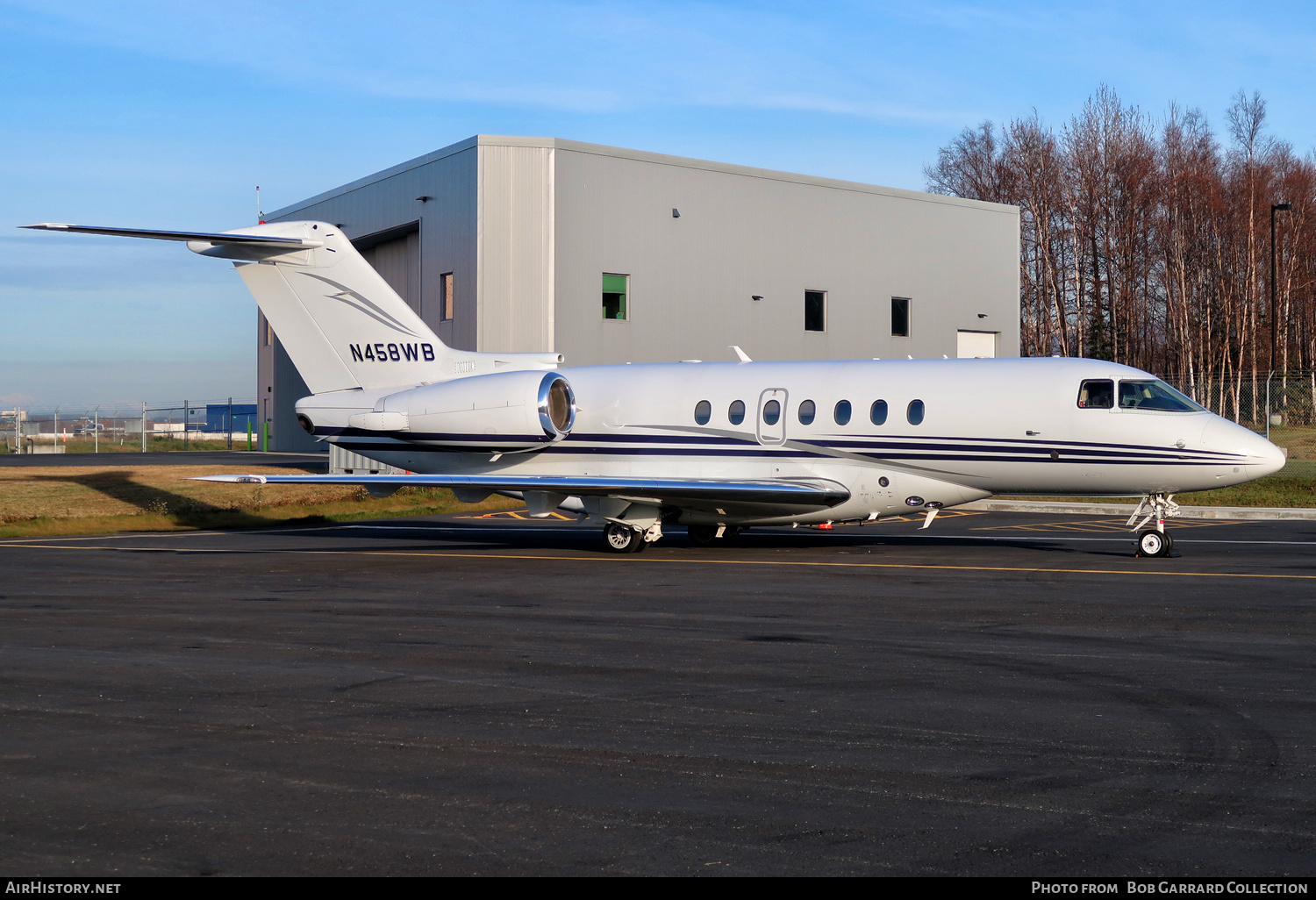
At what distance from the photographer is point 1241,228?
207 ft

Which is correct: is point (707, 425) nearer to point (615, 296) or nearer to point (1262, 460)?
point (1262, 460)

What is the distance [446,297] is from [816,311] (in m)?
11.8

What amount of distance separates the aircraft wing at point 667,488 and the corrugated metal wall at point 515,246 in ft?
46.3

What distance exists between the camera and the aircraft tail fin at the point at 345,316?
68.1 feet

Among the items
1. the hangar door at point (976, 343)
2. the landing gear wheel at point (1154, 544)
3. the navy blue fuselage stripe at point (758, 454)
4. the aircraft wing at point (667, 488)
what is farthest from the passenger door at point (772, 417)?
the hangar door at point (976, 343)

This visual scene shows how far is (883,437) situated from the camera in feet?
58.5

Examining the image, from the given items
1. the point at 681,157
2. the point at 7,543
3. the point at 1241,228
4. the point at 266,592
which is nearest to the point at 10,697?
the point at 266,592

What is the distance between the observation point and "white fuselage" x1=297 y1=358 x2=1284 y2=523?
16.7m

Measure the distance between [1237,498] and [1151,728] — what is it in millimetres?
23148

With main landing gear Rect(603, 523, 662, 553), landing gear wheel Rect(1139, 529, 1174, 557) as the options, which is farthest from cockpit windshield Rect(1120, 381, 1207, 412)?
main landing gear Rect(603, 523, 662, 553)

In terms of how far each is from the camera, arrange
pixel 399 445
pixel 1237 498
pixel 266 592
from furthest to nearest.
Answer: pixel 1237 498 < pixel 399 445 < pixel 266 592

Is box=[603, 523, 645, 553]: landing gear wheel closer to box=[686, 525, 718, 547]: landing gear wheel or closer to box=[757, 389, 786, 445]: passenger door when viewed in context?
box=[686, 525, 718, 547]: landing gear wheel
